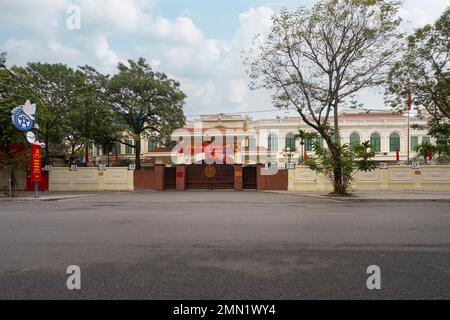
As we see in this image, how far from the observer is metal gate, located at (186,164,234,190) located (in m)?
26.4

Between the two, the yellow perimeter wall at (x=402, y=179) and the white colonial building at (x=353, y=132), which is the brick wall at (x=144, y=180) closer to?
the yellow perimeter wall at (x=402, y=179)

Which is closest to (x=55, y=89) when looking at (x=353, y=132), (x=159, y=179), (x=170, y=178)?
(x=159, y=179)

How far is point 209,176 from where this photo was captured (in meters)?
26.7

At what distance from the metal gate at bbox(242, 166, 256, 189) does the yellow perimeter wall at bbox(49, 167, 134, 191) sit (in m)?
9.37

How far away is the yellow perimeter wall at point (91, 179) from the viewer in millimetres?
25844

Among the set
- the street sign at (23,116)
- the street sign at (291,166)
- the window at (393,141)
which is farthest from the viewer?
the window at (393,141)

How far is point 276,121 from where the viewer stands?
51312mm

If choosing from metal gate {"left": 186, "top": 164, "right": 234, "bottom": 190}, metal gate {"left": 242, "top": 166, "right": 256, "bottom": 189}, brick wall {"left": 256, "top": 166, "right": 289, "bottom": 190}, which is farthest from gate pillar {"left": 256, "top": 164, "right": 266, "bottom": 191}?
metal gate {"left": 186, "top": 164, "right": 234, "bottom": 190}

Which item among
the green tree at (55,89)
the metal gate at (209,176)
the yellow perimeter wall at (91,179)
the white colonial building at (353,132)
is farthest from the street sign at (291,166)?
the white colonial building at (353,132)

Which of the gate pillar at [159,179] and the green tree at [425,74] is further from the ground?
the green tree at [425,74]

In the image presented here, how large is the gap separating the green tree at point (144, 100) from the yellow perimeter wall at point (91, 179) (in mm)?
4099

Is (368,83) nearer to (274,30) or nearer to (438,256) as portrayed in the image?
(274,30)

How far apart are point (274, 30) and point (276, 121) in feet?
111
